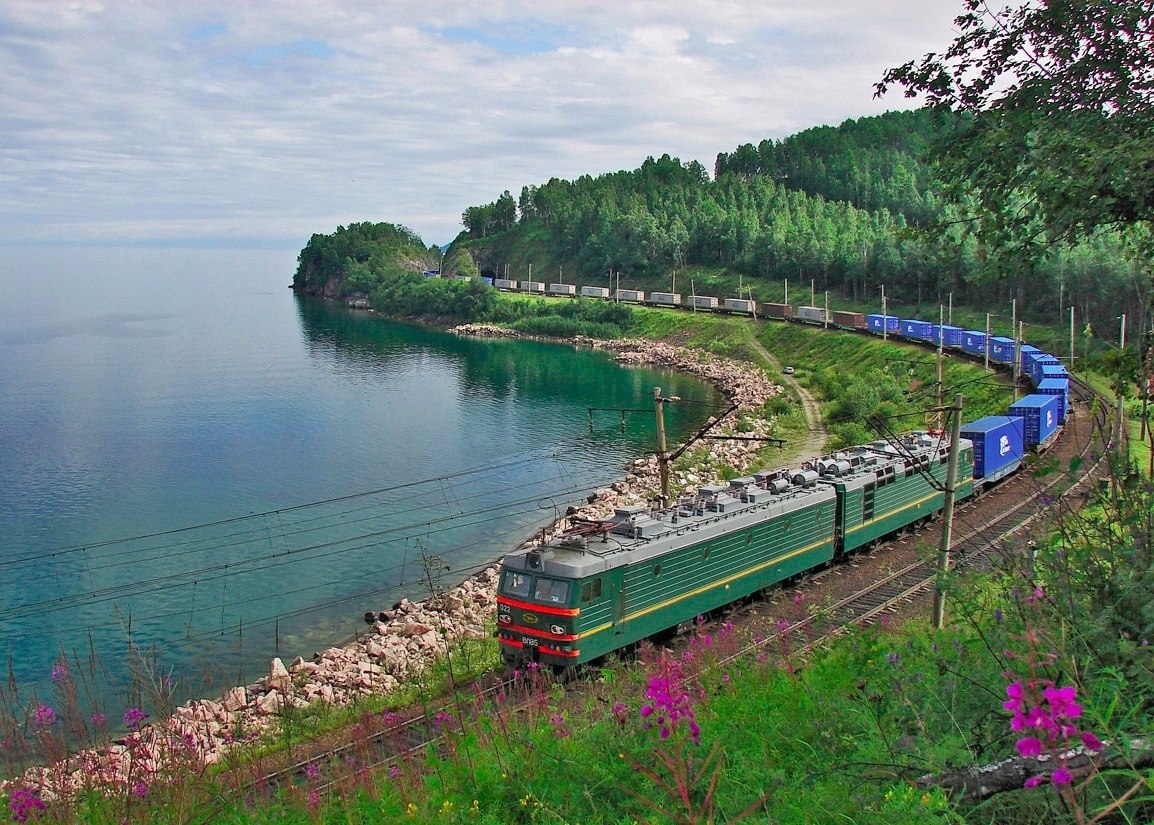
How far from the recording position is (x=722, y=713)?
10633mm

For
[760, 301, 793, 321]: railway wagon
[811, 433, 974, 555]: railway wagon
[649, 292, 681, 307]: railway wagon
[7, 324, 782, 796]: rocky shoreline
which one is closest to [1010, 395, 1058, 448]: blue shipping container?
[811, 433, 974, 555]: railway wagon

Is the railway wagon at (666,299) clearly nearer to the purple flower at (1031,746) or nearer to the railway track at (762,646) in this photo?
the railway track at (762,646)

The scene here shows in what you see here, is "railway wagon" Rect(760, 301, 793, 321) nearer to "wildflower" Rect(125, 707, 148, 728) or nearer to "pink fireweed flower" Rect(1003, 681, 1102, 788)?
"wildflower" Rect(125, 707, 148, 728)

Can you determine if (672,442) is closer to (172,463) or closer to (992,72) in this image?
(172,463)

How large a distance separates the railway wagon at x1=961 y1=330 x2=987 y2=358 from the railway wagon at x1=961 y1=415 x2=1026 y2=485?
81.1 ft

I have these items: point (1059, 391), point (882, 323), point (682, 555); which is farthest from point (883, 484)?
point (882, 323)

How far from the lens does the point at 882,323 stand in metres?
75.6

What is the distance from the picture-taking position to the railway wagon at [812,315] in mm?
84562

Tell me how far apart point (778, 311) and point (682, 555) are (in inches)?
3010

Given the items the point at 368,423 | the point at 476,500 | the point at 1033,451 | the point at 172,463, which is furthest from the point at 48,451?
the point at 1033,451

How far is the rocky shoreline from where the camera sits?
32.0ft

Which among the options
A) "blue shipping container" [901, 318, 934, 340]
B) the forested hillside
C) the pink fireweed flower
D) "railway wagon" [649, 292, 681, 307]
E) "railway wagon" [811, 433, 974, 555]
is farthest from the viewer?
"railway wagon" [649, 292, 681, 307]

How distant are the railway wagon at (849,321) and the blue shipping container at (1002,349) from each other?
21.9 meters

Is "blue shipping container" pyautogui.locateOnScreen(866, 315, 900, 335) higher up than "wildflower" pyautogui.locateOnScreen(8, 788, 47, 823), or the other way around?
"wildflower" pyautogui.locateOnScreen(8, 788, 47, 823)
